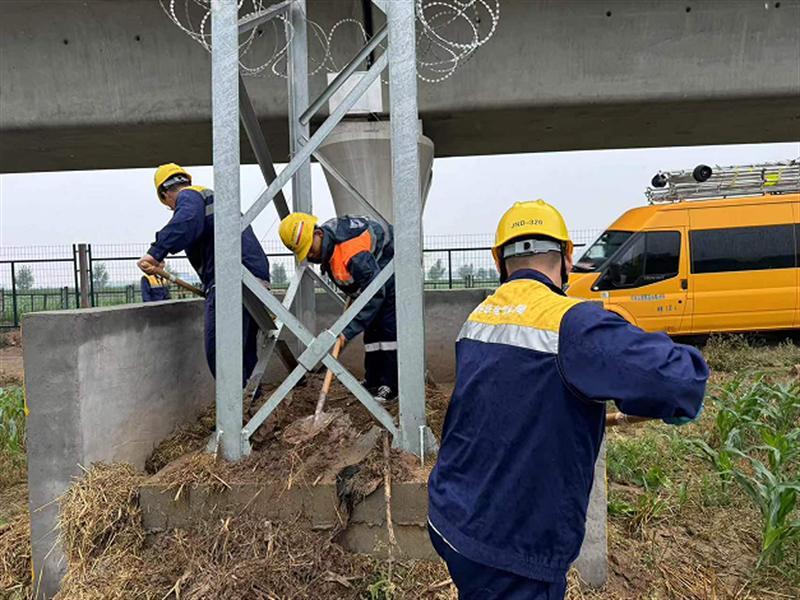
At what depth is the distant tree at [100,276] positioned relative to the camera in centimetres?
1464

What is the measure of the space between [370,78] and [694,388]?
7.38 ft

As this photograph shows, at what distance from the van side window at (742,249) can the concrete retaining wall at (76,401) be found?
333 inches

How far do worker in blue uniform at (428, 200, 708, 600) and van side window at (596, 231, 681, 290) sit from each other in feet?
25.0

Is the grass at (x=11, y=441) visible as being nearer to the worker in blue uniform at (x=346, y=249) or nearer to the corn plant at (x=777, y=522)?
the worker in blue uniform at (x=346, y=249)

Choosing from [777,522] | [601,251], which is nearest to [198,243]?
[777,522]

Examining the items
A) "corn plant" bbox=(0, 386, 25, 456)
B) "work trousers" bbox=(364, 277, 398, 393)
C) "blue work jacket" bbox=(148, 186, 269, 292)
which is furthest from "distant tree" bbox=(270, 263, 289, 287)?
"blue work jacket" bbox=(148, 186, 269, 292)

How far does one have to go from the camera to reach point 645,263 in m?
8.88

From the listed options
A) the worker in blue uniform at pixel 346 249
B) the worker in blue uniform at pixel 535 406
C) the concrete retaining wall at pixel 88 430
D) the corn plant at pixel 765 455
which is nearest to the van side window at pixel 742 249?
the corn plant at pixel 765 455

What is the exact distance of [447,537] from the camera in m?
1.77

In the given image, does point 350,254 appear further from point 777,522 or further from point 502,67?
point 502,67

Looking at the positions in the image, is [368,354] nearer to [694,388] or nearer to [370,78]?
[370,78]

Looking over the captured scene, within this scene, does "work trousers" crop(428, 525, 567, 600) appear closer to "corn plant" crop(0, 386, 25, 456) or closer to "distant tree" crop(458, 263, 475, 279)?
"corn plant" crop(0, 386, 25, 456)

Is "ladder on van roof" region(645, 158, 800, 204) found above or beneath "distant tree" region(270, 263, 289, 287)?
above

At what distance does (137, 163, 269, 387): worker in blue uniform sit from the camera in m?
3.71
